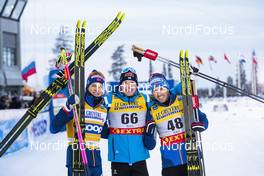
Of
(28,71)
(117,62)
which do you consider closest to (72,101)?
(28,71)

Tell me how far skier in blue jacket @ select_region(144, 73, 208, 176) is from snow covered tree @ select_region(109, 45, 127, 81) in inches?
2058

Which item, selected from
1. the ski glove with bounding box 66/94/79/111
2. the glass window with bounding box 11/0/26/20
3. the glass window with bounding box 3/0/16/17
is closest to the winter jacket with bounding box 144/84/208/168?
the ski glove with bounding box 66/94/79/111

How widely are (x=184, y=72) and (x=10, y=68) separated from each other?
28889mm

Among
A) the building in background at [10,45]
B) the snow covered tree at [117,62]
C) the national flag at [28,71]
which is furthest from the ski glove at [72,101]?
the snow covered tree at [117,62]

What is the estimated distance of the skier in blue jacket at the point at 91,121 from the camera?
4293 mm

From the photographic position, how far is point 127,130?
4418 millimetres

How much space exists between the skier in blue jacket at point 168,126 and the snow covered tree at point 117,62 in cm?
5228

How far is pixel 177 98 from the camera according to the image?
4504mm

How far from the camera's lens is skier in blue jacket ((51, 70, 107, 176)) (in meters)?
4.29

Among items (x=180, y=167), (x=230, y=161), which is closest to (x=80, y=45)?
(x=180, y=167)

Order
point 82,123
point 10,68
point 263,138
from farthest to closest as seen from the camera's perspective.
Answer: point 10,68 < point 263,138 < point 82,123

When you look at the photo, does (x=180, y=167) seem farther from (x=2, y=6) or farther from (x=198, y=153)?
(x=2, y=6)

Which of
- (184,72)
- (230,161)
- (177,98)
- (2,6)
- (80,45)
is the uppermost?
(2,6)

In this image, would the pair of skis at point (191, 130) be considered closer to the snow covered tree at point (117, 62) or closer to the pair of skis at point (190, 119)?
the pair of skis at point (190, 119)
